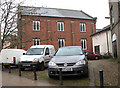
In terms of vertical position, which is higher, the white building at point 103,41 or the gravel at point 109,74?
the white building at point 103,41

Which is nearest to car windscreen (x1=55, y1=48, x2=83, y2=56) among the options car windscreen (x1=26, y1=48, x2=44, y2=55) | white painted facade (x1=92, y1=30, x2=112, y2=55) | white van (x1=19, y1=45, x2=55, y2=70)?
white van (x1=19, y1=45, x2=55, y2=70)

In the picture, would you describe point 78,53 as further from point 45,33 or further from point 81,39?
point 81,39

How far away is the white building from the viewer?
19922mm

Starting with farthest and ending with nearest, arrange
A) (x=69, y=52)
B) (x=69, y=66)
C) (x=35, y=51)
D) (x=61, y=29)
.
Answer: (x=61, y=29) < (x=35, y=51) < (x=69, y=52) < (x=69, y=66)

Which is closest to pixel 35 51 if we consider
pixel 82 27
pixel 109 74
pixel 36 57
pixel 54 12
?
pixel 36 57

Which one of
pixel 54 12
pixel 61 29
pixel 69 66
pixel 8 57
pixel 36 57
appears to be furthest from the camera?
pixel 54 12

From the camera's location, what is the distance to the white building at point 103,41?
19922mm

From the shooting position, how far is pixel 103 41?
21359 mm

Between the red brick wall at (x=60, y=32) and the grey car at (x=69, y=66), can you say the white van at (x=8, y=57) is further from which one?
the red brick wall at (x=60, y=32)

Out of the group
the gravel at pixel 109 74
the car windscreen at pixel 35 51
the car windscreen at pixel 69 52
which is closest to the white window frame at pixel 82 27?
the car windscreen at pixel 35 51

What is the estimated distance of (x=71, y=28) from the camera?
27.5 meters

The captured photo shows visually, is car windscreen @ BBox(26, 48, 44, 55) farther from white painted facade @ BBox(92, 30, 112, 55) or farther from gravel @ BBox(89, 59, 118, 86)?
white painted facade @ BBox(92, 30, 112, 55)

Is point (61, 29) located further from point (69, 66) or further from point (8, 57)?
point (69, 66)

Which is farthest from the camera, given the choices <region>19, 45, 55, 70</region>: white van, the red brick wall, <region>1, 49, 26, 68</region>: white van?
the red brick wall
